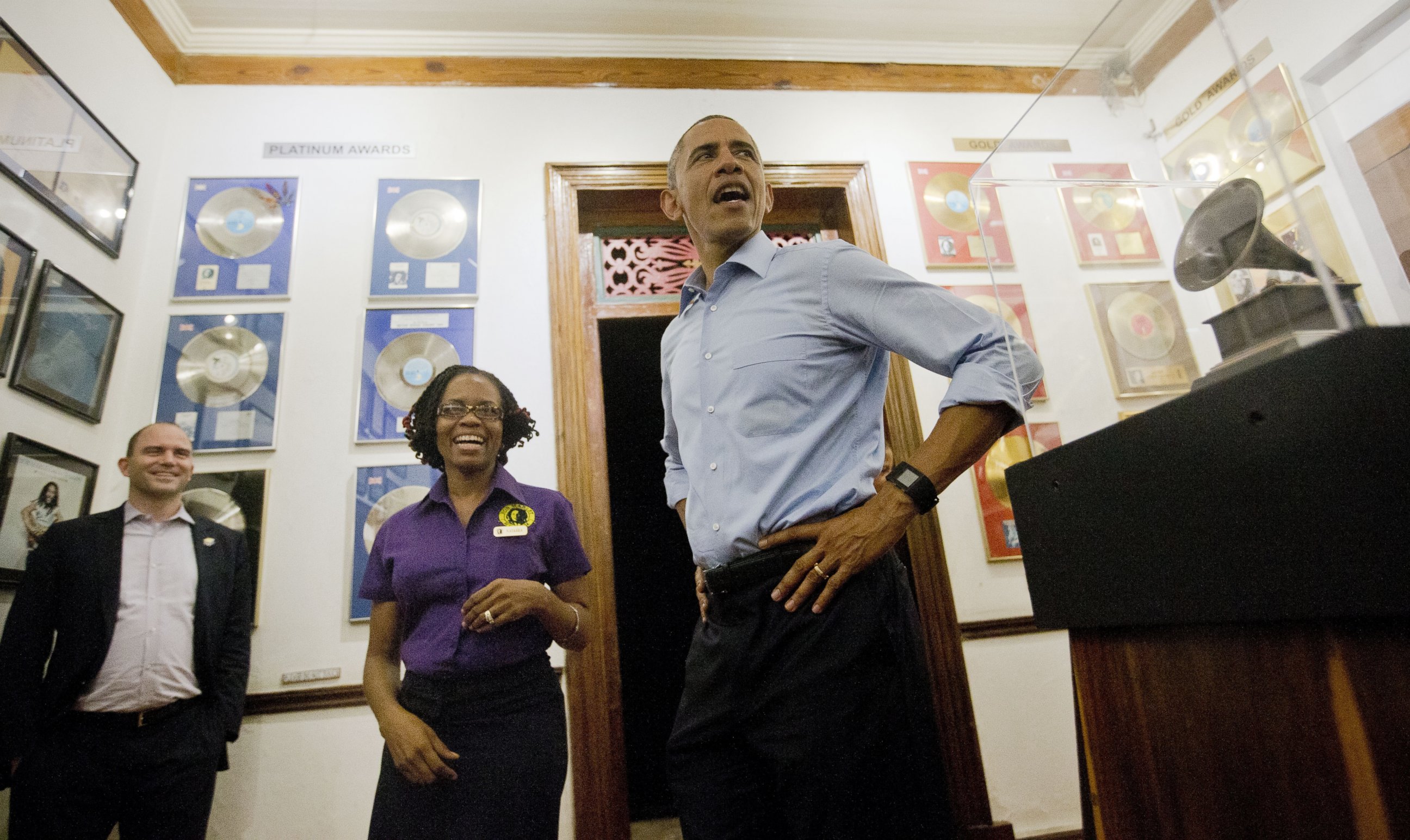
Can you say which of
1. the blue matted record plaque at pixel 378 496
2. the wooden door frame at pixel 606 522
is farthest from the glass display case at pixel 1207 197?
the blue matted record plaque at pixel 378 496

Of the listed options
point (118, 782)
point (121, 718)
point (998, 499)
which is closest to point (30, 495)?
point (121, 718)

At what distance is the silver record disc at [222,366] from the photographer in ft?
8.87

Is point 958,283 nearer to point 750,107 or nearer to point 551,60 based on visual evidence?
point 750,107

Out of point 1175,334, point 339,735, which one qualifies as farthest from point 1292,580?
point 339,735

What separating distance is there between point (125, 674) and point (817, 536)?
6.86 ft

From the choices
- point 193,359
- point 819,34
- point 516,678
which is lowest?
point 516,678

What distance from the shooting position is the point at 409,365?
2.81 metres

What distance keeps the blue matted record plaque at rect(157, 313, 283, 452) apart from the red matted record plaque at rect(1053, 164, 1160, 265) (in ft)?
8.73

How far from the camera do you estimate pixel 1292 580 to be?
1.71 feet

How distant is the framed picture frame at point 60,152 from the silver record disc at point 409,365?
1.02 m

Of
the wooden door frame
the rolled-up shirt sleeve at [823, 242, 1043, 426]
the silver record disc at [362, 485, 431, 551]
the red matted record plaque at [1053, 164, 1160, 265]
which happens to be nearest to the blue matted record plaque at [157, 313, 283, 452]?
the silver record disc at [362, 485, 431, 551]

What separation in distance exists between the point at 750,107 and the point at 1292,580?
336 cm

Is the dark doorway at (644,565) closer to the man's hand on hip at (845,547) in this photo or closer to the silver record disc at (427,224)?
the silver record disc at (427,224)

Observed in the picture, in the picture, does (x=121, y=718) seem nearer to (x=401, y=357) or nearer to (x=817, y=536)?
(x=401, y=357)
